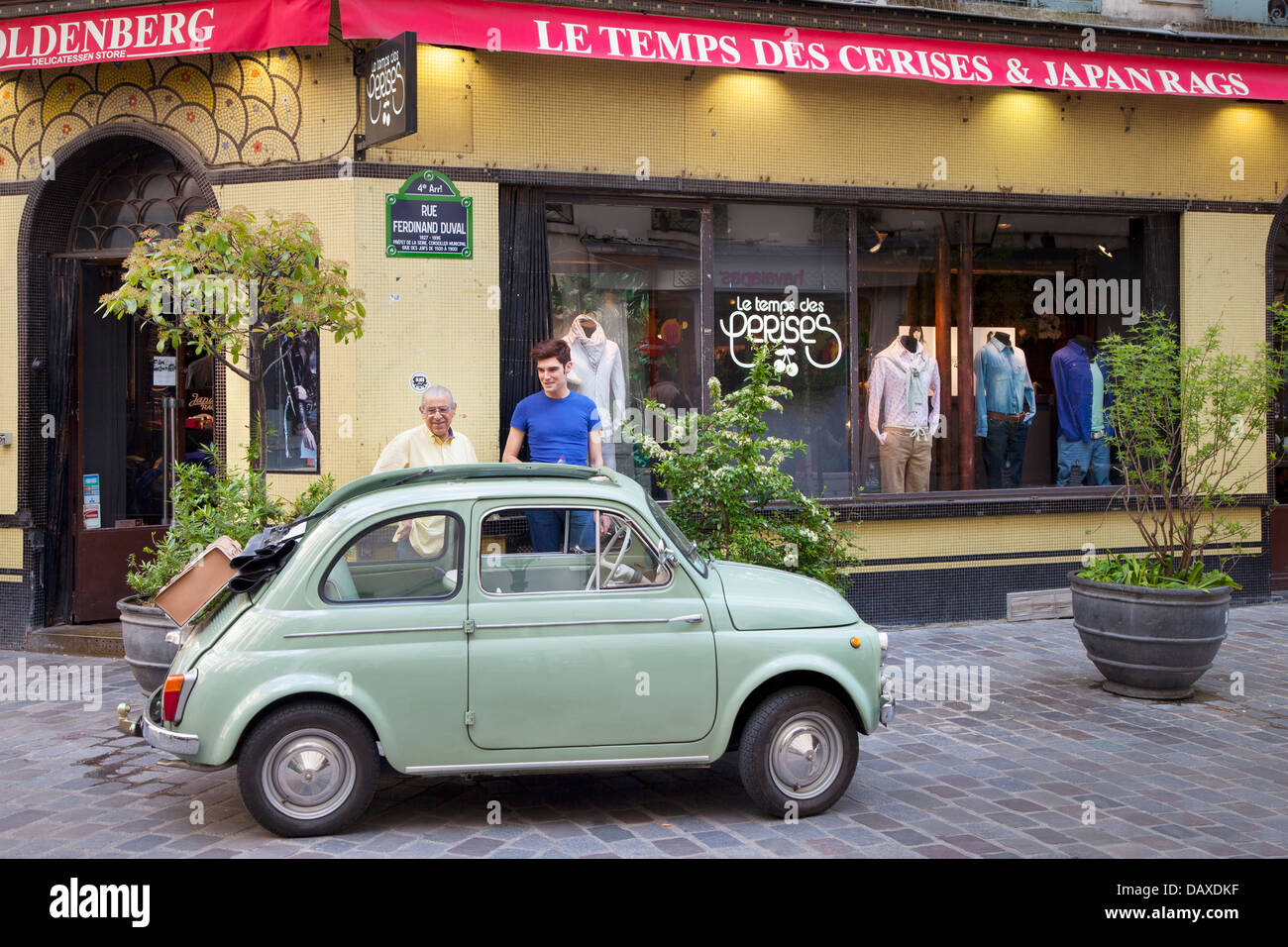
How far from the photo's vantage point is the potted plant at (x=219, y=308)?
701cm

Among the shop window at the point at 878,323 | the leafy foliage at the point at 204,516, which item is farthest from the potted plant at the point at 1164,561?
the leafy foliage at the point at 204,516

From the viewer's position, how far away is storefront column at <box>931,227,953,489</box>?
36.8ft

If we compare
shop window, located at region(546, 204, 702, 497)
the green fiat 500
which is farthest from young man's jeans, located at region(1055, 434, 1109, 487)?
the green fiat 500

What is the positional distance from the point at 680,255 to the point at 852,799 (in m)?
5.73

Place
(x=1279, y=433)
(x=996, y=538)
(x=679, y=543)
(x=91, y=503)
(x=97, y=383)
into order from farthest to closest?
(x=1279, y=433), (x=996, y=538), (x=97, y=383), (x=91, y=503), (x=679, y=543)

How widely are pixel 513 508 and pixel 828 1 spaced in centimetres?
644

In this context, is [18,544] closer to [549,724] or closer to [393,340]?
[393,340]

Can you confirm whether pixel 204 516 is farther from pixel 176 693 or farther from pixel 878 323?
pixel 878 323

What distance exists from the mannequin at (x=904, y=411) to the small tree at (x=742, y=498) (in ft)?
10.3

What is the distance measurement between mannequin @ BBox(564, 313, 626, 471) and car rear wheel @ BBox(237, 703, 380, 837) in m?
5.18

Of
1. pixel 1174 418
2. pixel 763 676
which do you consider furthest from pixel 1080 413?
pixel 763 676

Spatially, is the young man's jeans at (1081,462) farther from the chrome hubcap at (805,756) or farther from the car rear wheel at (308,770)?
the car rear wheel at (308,770)

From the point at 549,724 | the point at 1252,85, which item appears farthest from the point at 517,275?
the point at 1252,85

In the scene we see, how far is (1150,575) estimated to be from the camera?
8.30 metres
